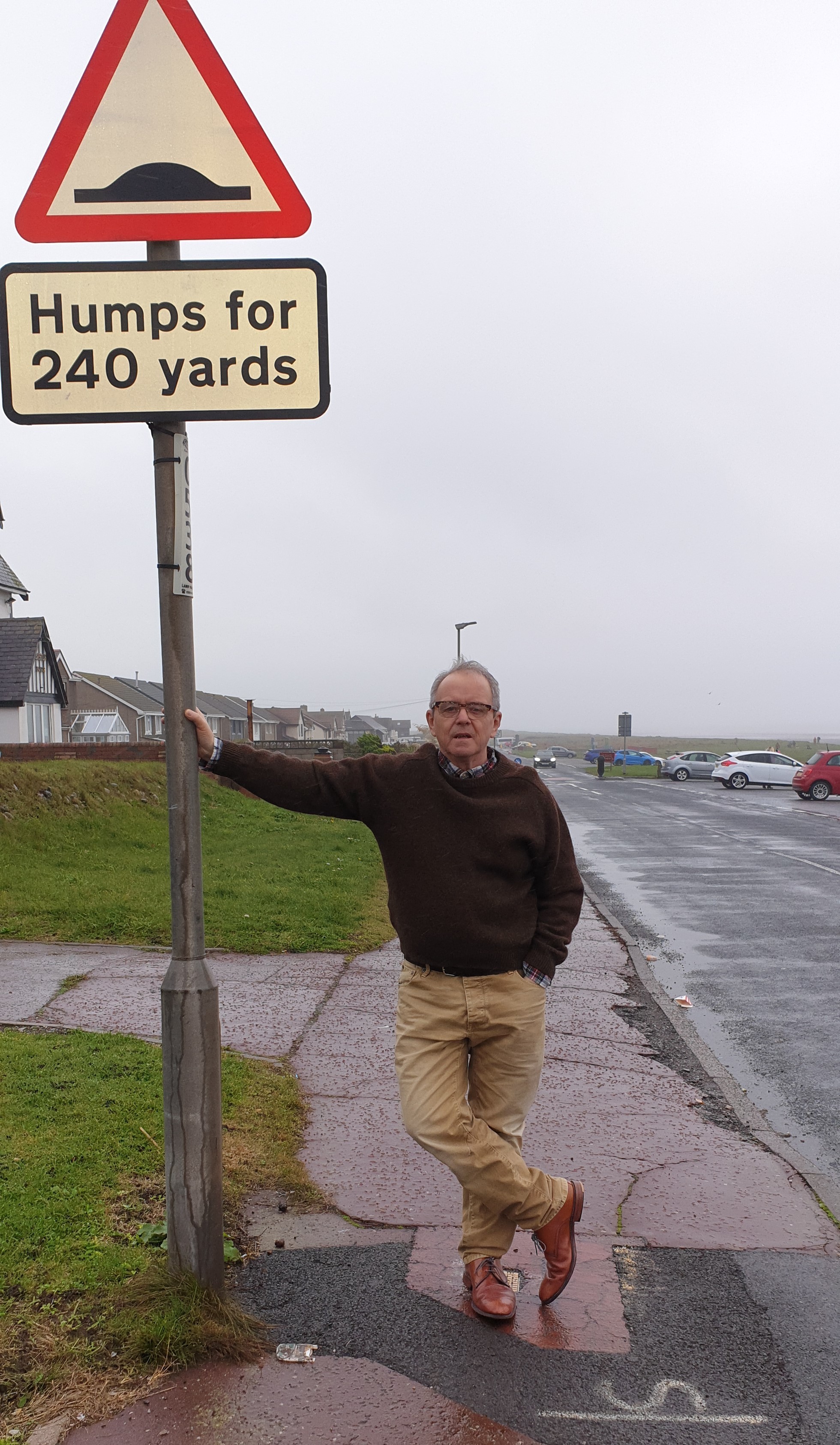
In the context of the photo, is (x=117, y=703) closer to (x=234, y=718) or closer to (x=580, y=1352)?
(x=234, y=718)

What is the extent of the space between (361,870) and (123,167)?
35.6ft

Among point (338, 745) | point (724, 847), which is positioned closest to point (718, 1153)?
point (724, 847)

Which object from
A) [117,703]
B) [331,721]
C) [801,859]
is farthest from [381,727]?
[801,859]

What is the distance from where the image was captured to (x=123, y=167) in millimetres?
2969

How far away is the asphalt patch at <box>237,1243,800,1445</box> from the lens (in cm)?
277

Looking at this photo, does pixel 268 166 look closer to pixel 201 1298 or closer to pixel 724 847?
pixel 201 1298

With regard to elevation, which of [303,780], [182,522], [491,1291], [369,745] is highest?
[182,522]

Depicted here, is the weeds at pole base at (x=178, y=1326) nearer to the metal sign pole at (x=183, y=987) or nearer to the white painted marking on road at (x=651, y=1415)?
the metal sign pole at (x=183, y=987)

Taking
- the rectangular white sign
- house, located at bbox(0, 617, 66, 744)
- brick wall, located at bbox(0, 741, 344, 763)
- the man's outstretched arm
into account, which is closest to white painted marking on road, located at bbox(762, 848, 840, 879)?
brick wall, located at bbox(0, 741, 344, 763)

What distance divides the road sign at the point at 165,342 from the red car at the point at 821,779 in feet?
117

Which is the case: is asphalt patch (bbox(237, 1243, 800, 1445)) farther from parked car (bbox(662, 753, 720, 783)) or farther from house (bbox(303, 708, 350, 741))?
house (bbox(303, 708, 350, 741))

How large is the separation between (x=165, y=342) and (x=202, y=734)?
3.41 ft

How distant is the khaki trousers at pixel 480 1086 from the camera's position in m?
3.20

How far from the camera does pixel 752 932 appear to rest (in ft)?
35.9
